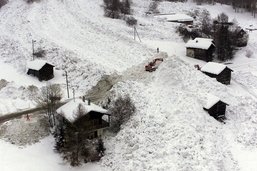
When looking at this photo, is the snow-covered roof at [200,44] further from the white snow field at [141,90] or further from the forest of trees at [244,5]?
the forest of trees at [244,5]

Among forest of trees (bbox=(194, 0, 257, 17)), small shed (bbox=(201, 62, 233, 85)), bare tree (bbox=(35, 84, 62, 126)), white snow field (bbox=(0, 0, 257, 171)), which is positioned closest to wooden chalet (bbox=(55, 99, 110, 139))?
bare tree (bbox=(35, 84, 62, 126))

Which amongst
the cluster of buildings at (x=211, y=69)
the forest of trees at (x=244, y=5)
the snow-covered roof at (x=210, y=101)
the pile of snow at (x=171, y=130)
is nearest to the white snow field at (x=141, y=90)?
the pile of snow at (x=171, y=130)

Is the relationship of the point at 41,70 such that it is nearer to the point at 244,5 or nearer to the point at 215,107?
the point at 215,107

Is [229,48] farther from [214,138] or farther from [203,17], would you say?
[214,138]

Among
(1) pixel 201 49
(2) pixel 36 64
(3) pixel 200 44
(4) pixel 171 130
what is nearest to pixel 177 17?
(3) pixel 200 44

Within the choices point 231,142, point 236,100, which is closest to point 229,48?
point 236,100

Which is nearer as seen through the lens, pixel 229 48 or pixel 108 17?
pixel 229 48
